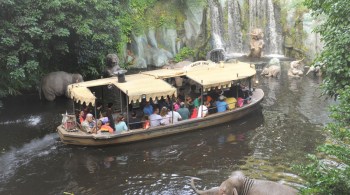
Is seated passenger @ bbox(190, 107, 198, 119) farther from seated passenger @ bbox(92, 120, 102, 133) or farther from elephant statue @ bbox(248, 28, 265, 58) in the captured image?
elephant statue @ bbox(248, 28, 265, 58)

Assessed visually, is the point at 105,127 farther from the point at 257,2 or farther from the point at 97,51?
the point at 257,2

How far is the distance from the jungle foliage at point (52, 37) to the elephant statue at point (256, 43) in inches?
477

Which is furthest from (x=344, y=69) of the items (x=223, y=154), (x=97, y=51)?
(x=97, y=51)

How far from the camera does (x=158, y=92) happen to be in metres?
17.7

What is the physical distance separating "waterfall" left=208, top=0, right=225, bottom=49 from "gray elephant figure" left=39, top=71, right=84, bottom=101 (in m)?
15.0

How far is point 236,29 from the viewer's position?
38.4 metres

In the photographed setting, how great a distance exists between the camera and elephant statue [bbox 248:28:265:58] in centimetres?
3597

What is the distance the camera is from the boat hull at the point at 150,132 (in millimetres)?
17422

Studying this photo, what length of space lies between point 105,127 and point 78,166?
2.19 m

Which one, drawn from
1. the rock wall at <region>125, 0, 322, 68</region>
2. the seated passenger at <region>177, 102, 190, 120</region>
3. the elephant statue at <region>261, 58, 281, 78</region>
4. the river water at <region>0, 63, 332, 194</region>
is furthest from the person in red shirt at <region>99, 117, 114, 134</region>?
the elephant statue at <region>261, 58, 281, 78</region>

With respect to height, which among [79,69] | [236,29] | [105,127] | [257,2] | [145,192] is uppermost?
[257,2]

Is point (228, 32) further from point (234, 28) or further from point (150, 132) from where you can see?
point (150, 132)

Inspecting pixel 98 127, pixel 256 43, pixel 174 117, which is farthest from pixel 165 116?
pixel 256 43

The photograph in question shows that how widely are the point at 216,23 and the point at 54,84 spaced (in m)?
17.3
